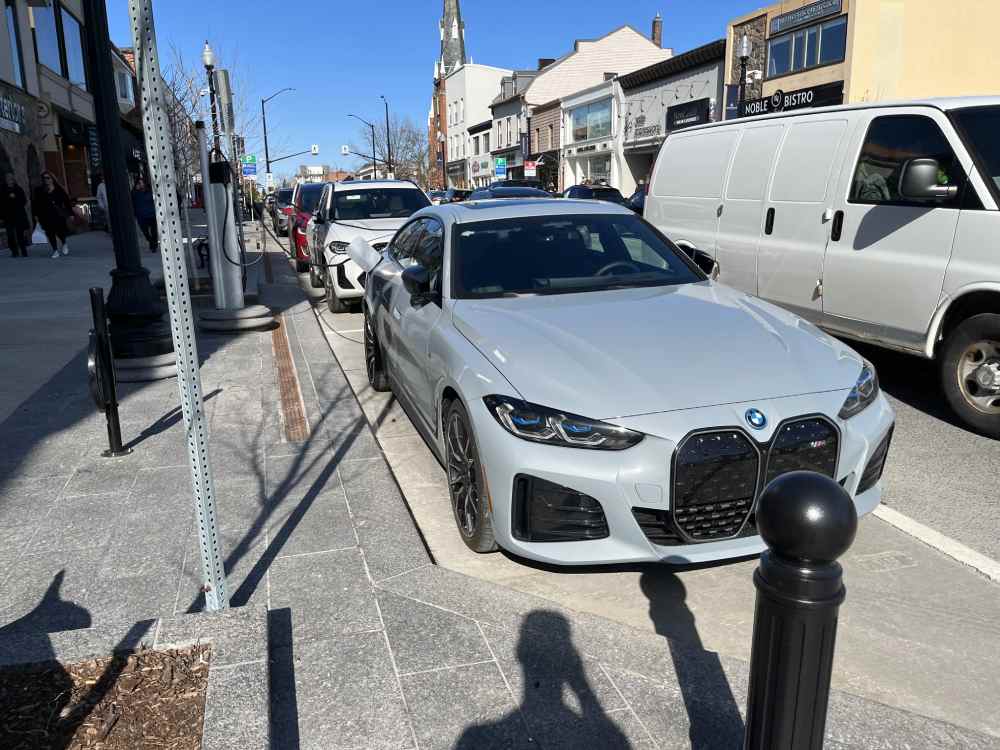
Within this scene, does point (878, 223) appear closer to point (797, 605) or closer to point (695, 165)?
point (695, 165)

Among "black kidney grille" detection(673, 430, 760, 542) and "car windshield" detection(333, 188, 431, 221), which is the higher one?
"car windshield" detection(333, 188, 431, 221)

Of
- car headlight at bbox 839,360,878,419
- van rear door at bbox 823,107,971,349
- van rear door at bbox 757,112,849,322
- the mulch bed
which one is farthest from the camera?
van rear door at bbox 757,112,849,322

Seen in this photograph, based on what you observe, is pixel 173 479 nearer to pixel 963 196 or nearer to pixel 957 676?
pixel 957 676

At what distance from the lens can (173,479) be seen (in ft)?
Answer: 15.6

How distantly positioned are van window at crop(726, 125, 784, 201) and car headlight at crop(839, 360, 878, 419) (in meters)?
3.73

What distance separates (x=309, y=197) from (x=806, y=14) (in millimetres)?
20737

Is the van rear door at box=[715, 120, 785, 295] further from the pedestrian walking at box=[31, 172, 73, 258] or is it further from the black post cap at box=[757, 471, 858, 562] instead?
the pedestrian walking at box=[31, 172, 73, 258]

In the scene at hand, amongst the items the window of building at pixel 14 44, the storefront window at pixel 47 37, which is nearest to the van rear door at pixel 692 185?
the window of building at pixel 14 44

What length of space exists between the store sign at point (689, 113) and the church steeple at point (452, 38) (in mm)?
64222

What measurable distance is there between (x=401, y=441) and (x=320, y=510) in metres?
1.33

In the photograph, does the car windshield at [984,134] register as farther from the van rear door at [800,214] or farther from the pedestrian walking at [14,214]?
the pedestrian walking at [14,214]

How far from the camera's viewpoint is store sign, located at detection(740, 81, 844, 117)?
2797 cm

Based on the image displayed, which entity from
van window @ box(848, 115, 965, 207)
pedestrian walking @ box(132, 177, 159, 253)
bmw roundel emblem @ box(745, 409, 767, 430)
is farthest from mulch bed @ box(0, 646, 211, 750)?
pedestrian walking @ box(132, 177, 159, 253)

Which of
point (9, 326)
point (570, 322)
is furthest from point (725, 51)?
point (570, 322)
